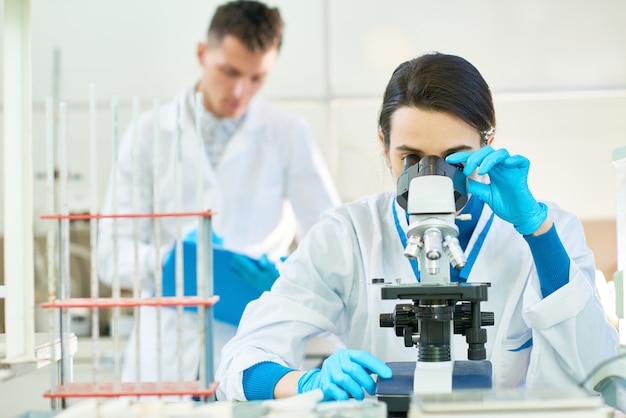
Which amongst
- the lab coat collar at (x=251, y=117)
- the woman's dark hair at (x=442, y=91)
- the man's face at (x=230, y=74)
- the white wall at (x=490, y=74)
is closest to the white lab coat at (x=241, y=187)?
the lab coat collar at (x=251, y=117)

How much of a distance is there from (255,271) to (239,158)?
2.28 ft

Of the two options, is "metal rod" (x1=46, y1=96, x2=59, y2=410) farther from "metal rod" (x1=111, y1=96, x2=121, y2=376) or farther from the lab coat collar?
the lab coat collar

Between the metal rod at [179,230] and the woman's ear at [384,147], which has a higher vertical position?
the woman's ear at [384,147]

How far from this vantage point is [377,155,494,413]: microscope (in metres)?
1.32

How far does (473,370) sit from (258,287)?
1560mm

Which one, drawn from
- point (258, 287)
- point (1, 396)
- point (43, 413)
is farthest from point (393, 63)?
point (43, 413)

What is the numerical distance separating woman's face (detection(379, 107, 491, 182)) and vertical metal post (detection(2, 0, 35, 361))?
0.80 m

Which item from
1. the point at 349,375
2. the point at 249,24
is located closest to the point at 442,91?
the point at 349,375

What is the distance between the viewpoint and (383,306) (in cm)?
186

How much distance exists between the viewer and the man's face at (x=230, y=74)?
10.9 ft

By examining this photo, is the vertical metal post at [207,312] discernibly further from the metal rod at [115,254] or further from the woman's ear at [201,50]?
the woman's ear at [201,50]

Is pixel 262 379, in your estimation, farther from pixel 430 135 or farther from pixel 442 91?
pixel 442 91

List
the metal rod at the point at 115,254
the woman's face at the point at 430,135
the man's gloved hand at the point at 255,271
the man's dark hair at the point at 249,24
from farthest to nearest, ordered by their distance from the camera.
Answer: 1. the man's dark hair at the point at 249,24
2. the man's gloved hand at the point at 255,271
3. the woman's face at the point at 430,135
4. the metal rod at the point at 115,254

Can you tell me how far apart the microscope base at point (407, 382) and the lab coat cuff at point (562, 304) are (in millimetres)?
195
